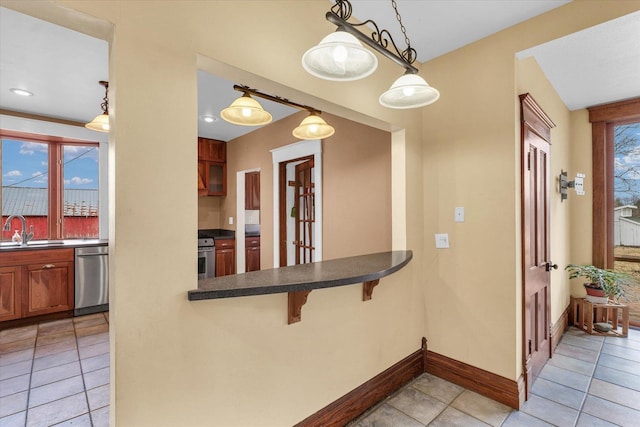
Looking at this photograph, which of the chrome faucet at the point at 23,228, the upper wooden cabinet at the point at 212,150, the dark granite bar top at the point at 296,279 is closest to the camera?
the dark granite bar top at the point at 296,279

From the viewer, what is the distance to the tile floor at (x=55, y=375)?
1984 millimetres

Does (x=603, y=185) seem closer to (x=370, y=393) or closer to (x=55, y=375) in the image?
(x=370, y=393)

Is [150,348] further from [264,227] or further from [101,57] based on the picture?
[264,227]

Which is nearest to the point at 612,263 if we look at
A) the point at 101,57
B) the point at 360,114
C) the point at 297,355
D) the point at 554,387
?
the point at 554,387

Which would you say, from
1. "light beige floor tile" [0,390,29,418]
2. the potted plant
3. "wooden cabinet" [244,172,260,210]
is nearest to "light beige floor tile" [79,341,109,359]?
"light beige floor tile" [0,390,29,418]

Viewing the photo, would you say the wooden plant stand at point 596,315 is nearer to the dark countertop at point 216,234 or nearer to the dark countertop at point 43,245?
the dark countertop at point 216,234

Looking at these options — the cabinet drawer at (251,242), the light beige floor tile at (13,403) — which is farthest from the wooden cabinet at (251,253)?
the light beige floor tile at (13,403)

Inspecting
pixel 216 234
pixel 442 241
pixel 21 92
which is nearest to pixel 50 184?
pixel 21 92

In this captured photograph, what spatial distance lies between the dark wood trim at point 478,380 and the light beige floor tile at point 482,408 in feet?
0.16

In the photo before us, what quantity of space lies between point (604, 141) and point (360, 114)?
11.2 ft

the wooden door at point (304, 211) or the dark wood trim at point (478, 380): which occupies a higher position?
the wooden door at point (304, 211)

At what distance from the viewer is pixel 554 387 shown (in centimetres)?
232

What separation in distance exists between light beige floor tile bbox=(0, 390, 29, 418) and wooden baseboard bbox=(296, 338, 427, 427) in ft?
6.44

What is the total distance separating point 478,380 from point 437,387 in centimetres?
30
